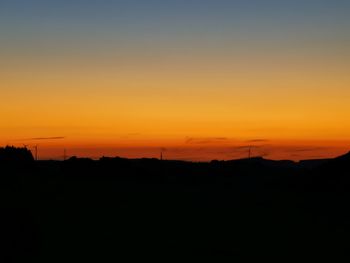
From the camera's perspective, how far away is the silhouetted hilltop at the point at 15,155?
64.6m

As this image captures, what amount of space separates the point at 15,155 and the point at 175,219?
98.4 feet

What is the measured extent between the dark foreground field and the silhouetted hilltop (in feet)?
2.56

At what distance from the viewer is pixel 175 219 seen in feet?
138

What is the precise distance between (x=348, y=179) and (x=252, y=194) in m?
8.39

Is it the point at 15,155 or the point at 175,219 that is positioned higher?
the point at 15,155

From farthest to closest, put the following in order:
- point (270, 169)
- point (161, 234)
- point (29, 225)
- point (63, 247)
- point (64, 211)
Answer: point (270, 169), point (64, 211), point (161, 234), point (63, 247), point (29, 225)

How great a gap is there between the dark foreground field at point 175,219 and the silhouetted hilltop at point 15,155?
78 centimetres

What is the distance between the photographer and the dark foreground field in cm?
3078

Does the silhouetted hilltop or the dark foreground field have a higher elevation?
the silhouetted hilltop

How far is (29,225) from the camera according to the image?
23688mm

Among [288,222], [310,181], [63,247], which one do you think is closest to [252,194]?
[310,181]

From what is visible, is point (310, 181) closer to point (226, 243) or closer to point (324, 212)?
point (324, 212)

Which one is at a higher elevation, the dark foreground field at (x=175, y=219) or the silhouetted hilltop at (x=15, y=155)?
the silhouetted hilltop at (x=15, y=155)

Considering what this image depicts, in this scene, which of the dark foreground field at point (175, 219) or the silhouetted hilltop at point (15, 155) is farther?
the silhouetted hilltop at point (15, 155)
